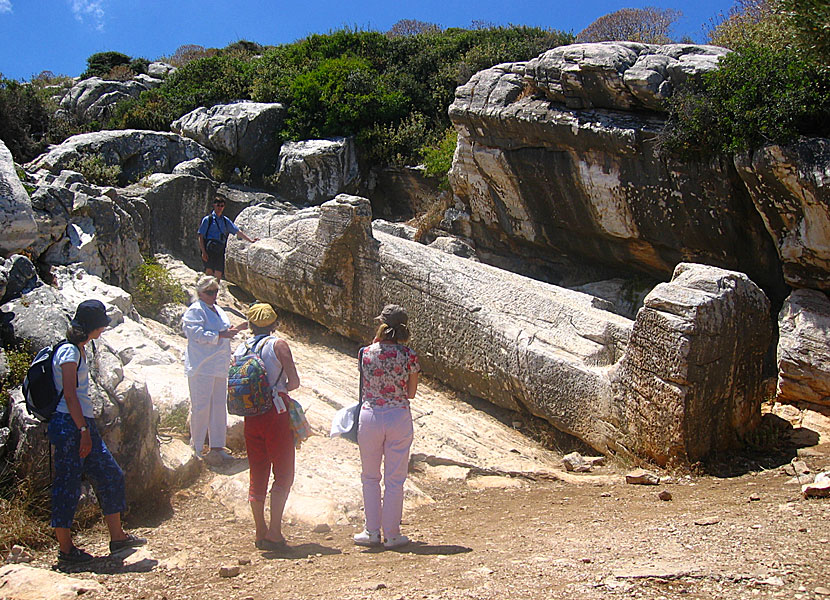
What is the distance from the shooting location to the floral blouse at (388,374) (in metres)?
3.72

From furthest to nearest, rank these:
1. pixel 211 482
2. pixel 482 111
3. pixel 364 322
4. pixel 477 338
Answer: pixel 482 111 < pixel 364 322 < pixel 477 338 < pixel 211 482

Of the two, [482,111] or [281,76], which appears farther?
[281,76]

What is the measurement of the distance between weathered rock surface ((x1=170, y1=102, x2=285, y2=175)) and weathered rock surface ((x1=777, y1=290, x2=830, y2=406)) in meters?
10.1

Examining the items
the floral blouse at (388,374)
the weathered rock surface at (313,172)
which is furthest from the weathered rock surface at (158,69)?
the floral blouse at (388,374)

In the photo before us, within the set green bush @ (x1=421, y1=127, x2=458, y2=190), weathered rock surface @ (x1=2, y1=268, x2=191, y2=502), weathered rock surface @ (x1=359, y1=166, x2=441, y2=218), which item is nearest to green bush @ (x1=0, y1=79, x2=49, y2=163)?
weathered rock surface @ (x1=359, y1=166, x2=441, y2=218)

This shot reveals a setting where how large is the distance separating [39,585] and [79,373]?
1.02 m

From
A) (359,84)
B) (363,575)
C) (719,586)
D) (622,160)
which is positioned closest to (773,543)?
(719,586)

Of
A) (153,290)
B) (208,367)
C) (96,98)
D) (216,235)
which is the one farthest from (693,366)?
(96,98)

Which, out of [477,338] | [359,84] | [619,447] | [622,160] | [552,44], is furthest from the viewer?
[552,44]

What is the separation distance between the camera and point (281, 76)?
15.7m

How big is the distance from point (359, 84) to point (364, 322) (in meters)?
8.57

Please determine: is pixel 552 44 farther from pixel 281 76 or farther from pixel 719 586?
pixel 719 586

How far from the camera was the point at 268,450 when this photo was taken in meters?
3.79

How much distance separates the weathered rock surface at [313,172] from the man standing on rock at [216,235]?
4.73 m
